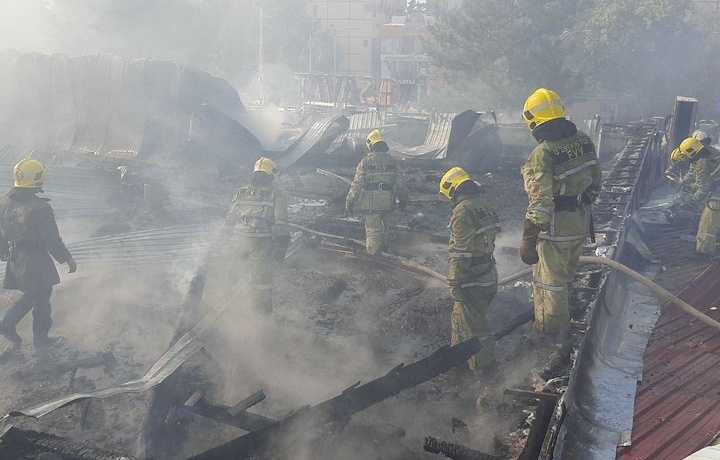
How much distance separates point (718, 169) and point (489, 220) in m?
5.87

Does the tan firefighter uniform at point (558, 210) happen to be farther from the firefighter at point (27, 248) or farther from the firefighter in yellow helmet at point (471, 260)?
the firefighter at point (27, 248)

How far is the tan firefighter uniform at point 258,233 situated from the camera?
656cm

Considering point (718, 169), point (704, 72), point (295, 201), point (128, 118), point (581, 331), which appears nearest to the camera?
point (581, 331)

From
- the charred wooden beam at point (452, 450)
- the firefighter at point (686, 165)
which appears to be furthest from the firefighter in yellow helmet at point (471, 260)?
the firefighter at point (686, 165)

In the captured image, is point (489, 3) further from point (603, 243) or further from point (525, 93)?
point (603, 243)

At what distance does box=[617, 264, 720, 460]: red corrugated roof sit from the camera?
4562 millimetres

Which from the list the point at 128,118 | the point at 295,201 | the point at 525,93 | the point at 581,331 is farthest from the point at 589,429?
the point at 525,93

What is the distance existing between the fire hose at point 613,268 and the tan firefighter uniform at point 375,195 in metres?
0.33

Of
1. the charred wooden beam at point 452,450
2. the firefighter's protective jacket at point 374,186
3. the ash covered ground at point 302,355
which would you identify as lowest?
the ash covered ground at point 302,355

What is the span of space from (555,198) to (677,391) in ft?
6.73

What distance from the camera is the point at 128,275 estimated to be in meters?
8.21

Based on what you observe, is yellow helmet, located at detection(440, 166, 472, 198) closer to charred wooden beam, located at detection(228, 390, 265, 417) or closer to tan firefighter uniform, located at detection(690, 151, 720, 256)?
charred wooden beam, located at detection(228, 390, 265, 417)

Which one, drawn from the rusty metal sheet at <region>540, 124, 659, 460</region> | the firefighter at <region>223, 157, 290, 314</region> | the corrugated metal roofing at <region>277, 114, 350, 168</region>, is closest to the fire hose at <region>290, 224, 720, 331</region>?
the rusty metal sheet at <region>540, 124, 659, 460</region>

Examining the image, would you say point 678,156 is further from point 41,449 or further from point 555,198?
point 41,449
